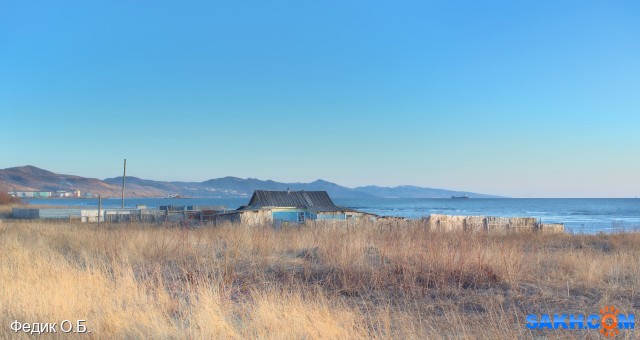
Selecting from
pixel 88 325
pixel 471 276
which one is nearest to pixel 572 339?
pixel 471 276

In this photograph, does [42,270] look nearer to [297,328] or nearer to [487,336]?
[297,328]

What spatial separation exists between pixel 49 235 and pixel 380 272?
11517mm

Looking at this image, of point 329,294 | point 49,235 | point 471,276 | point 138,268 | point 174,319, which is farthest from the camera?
point 49,235

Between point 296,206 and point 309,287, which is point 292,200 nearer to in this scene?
point 296,206

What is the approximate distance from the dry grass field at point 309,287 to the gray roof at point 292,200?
73.4 ft

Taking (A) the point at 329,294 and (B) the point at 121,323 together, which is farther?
(A) the point at 329,294

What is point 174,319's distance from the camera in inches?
227

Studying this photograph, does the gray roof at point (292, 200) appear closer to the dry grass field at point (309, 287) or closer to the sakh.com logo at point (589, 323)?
the dry grass field at point (309, 287)

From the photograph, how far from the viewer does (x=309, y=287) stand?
27.1 feet

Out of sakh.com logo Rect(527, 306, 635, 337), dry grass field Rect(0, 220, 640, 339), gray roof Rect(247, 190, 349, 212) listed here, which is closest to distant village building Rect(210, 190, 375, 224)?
gray roof Rect(247, 190, 349, 212)

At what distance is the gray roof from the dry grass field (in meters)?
22.4

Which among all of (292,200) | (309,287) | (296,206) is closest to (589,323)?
(309,287)

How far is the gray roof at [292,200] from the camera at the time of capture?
36.0 meters

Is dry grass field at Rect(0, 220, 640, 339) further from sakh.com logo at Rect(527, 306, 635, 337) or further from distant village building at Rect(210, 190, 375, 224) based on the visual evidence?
distant village building at Rect(210, 190, 375, 224)
